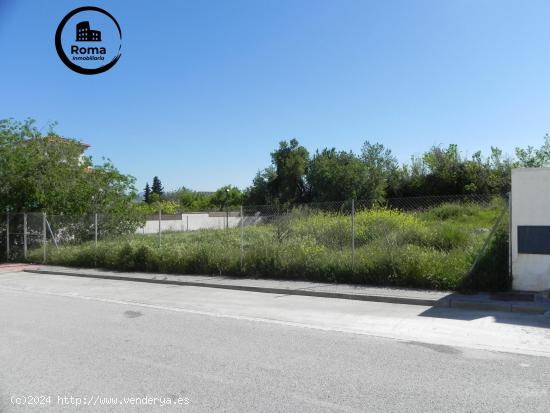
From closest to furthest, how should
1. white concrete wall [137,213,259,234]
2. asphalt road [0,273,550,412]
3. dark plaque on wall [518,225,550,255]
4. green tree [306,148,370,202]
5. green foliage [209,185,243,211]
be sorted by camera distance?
asphalt road [0,273,550,412] → dark plaque on wall [518,225,550,255] → white concrete wall [137,213,259,234] → green tree [306,148,370,202] → green foliage [209,185,243,211]

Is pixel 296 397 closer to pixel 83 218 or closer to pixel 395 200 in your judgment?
pixel 83 218

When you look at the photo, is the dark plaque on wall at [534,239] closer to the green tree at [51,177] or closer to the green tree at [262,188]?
the green tree at [51,177]

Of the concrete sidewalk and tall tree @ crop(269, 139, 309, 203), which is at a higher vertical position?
tall tree @ crop(269, 139, 309, 203)

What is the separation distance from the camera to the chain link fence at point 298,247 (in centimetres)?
1149

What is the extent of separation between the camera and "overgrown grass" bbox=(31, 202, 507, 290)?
36.0 feet

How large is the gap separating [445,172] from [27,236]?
3782cm

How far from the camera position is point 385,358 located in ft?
19.9

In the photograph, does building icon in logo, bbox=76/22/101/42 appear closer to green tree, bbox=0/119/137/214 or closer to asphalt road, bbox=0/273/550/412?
asphalt road, bbox=0/273/550/412

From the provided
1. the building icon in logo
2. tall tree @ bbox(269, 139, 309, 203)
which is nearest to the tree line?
tall tree @ bbox(269, 139, 309, 203)

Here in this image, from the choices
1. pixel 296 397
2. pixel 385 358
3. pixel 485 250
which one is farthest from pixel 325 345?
pixel 485 250

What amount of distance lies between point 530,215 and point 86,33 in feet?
35.1

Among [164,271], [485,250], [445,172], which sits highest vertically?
[445,172]

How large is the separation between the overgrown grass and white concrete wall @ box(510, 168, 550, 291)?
442 millimetres

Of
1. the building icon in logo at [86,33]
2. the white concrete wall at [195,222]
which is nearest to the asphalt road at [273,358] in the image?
the building icon in logo at [86,33]
